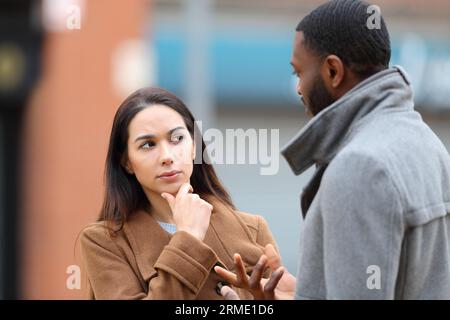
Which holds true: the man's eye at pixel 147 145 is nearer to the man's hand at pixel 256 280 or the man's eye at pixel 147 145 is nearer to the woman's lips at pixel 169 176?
the woman's lips at pixel 169 176

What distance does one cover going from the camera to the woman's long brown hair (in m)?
2.83

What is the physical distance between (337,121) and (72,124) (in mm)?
7409

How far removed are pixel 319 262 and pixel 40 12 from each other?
27.4ft

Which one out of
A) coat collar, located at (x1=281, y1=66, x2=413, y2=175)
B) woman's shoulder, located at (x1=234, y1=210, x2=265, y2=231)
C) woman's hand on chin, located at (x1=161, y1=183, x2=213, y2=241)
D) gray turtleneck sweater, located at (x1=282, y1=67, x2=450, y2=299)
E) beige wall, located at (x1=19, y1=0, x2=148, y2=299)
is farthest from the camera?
beige wall, located at (x1=19, y1=0, x2=148, y2=299)

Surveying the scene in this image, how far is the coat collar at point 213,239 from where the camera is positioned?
2.82 m

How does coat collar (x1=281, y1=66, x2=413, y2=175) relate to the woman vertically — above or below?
above

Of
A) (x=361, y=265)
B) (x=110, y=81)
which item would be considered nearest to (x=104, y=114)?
(x=110, y=81)

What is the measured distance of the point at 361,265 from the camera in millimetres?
2471

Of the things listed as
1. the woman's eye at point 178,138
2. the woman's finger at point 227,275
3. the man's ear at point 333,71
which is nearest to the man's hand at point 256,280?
the woman's finger at point 227,275

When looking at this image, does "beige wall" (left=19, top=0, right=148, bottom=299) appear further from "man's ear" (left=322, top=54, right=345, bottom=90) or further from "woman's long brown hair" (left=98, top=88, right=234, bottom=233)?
"man's ear" (left=322, top=54, right=345, bottom=90)

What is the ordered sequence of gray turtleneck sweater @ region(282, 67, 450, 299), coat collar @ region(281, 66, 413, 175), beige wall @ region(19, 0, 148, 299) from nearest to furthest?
gray turtleneck sweater @ region(282, 67, 450, 299), coat collar @ region(281, 66, 413, 175), beige wall @ region(19, 0, 148, 299)

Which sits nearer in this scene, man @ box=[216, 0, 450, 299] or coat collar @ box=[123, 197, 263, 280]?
man @ box=[216, 0, 450, 299]

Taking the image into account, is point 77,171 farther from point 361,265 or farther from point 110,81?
point 361,265

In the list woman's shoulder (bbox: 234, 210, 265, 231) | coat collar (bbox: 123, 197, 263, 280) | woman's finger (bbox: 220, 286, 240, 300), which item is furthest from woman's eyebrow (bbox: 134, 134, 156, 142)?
woman's finger (bbox: 220, 286, 240, 300)
